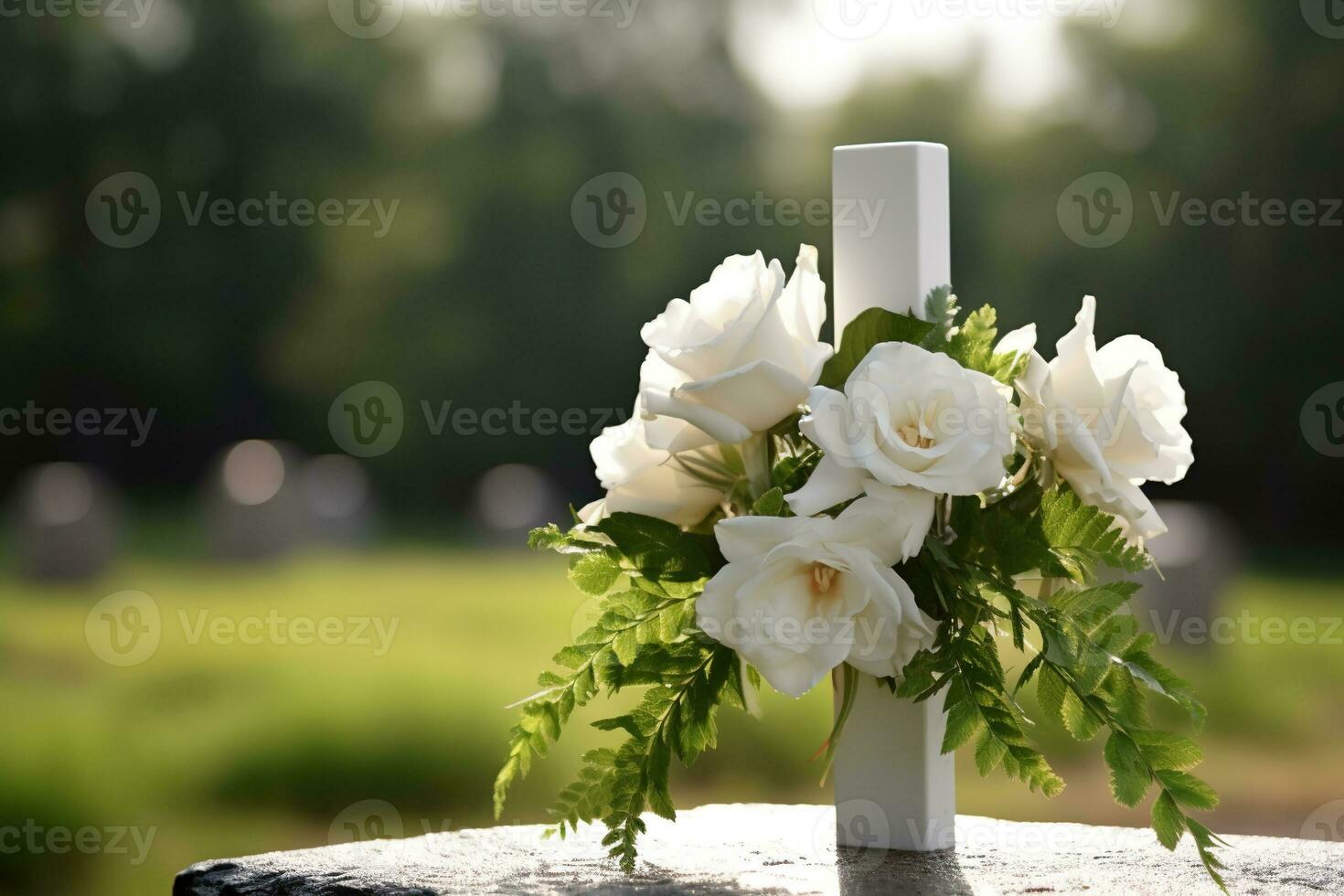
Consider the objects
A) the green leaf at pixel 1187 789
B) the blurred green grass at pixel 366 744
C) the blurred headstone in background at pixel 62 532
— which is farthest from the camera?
the blurred headstone in background at pixel 62 532

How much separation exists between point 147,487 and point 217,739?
514cm

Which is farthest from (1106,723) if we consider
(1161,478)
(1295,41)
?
(1295,41)

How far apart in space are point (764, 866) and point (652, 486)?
0.86 feet

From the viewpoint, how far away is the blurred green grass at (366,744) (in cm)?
261

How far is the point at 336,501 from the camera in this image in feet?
19.7

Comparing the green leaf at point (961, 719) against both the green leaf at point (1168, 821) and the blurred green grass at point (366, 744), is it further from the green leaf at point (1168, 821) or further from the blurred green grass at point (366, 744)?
the blurred green grass at point (366, 744)

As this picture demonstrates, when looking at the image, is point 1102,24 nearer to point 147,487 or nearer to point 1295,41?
point 1295,41

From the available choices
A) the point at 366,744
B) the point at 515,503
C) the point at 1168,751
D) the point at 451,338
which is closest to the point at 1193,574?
the point at 366,744

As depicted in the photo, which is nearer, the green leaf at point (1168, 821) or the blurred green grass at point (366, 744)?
the green leaf at point (1168, 821)

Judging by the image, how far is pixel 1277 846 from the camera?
0.91 meters

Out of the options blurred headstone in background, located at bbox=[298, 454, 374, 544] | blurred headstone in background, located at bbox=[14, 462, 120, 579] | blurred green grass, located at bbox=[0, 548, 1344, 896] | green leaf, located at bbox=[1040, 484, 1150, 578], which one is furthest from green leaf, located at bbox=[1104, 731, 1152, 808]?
blurred headstone in background, located at bbox=[298, 454, 374, 544]

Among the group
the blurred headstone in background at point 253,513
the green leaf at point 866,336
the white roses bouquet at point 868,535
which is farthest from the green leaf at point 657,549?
the blurred headstone in background at point 253,513

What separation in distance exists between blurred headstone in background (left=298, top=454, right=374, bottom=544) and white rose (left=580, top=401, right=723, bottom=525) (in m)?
5.20

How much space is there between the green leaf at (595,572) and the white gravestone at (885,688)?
0.20 m
